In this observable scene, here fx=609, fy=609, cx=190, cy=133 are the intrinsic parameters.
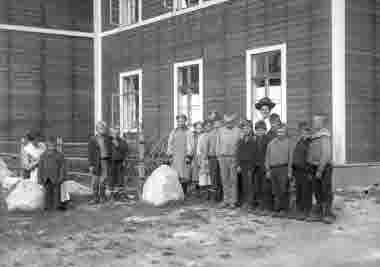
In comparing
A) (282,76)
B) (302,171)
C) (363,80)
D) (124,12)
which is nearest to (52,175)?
(302,171)

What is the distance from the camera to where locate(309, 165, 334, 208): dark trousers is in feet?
26.7

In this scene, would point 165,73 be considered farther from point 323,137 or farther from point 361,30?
point 323,137

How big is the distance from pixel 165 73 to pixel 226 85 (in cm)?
247

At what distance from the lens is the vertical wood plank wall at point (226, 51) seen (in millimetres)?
11469

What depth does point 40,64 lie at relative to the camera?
18.1 metres

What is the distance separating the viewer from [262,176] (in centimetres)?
891

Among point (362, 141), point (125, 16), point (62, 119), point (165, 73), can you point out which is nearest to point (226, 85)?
point (165, 73)

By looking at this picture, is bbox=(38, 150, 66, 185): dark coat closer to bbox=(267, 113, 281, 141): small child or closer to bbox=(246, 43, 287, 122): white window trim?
bbox=(267, 113, 281, 141): small child

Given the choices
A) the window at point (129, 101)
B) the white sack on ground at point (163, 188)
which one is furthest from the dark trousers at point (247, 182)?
the window at point (129, 101)

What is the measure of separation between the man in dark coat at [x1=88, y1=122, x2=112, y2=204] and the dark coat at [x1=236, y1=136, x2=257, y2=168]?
239 centimetres

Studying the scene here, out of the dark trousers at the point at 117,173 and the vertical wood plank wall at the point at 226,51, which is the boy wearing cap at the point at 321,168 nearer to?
the vertical wood plank wall at the point at 226,51

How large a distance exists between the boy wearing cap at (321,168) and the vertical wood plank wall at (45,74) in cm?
1155

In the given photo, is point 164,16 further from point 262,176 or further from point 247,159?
point 262,176

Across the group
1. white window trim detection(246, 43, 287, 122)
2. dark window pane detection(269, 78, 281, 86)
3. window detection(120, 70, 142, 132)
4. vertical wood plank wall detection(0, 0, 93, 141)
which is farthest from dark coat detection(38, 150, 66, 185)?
vertical wood plank wall detection(0, 0, 93, 141)
